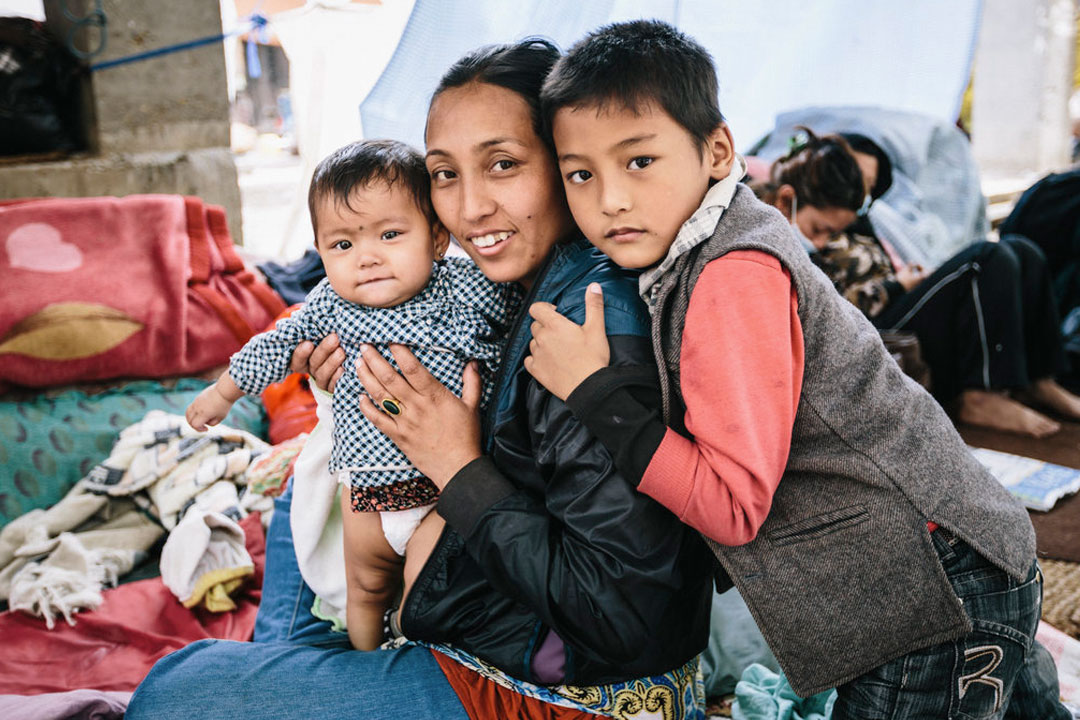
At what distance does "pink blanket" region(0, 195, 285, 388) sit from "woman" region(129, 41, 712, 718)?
163 centimetres

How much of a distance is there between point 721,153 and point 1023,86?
399 inches

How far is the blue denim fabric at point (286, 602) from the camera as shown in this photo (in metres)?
1.83

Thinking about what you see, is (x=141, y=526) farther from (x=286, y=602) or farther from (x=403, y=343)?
(x=403, y=343)

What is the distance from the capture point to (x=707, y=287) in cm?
118

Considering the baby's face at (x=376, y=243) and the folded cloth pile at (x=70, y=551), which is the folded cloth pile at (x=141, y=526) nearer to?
the folded cloth pile at (x=70, y=551)

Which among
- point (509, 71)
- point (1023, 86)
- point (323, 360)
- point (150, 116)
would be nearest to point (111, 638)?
point (323, 360)

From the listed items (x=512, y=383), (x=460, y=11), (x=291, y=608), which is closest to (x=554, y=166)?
(x=512, y=383)

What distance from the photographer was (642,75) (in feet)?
4.29

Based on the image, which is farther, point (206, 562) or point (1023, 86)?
point (1023, 86)

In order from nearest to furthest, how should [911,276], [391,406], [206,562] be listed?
[391,406] → [206,562] → [911,276]

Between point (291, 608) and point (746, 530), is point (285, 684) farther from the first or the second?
point (746, 530)

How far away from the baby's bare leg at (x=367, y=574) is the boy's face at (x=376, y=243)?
0.42 metres

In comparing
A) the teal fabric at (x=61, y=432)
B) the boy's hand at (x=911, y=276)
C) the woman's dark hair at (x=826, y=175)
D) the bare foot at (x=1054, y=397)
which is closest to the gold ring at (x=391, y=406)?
the teal fabric at (x=61, y=432)

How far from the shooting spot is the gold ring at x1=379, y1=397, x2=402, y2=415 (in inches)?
59.3
